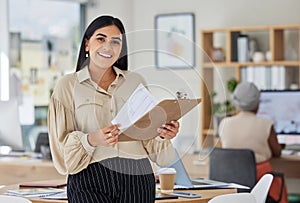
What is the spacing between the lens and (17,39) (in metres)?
6.96

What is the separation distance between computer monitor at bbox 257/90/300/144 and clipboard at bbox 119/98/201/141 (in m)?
3.47

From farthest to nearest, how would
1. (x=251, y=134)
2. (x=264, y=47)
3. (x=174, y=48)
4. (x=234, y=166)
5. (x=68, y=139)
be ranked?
(x=264, y=47), (x=251, y=134), (x=234, y=166), (x=174, y=48), (x=68, y=139)

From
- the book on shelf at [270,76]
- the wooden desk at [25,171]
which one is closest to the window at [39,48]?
the wooden desk at [25,171]

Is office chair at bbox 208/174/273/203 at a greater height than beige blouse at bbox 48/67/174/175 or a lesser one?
lesser

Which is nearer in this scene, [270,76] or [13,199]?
[13,199]

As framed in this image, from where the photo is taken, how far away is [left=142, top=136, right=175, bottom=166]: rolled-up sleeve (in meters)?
2.57

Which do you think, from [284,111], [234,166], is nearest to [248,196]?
[234,166]

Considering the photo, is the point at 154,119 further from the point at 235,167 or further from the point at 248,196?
the point at 235,167

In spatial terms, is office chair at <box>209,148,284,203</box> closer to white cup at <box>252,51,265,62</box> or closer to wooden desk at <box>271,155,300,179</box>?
wooden desk at <box>271,155,300,179</box>

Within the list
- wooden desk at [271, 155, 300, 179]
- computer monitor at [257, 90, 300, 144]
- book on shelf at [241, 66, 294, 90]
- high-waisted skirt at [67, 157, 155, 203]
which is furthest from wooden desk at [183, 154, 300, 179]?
high-waisted skirt at [67, 157, 155, 203]

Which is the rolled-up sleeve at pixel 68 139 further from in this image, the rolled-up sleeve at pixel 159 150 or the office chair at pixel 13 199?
the office chair at pixel 13 199

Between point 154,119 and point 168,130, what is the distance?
0.08 metres

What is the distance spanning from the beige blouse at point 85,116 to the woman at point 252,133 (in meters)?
2.60

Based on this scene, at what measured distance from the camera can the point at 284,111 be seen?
5.88m
